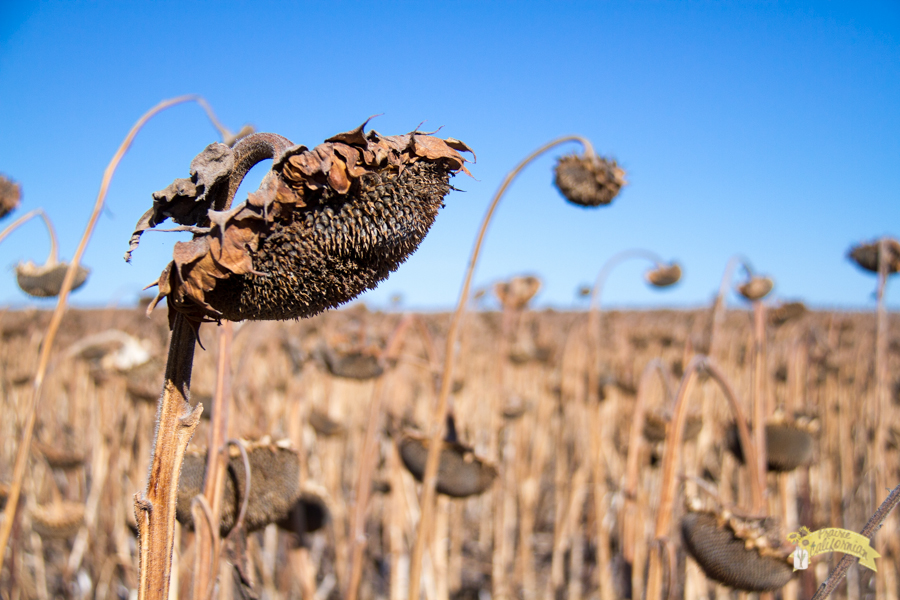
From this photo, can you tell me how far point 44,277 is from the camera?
1844 millimetres

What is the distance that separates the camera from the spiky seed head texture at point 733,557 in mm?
1508

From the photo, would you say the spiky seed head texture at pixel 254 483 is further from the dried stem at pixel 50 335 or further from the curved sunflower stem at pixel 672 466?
the curved sunflower stem at pixel 672 466

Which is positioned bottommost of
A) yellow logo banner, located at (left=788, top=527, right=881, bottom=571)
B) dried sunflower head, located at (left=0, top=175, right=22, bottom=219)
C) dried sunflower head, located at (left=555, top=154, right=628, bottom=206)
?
yellow logo banner, located at (left=788, top=527, right=881, bottom=571)

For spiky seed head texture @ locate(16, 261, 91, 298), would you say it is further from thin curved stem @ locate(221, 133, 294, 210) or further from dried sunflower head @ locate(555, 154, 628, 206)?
dried sunflower head @ locate(555, 154, 628, 206)

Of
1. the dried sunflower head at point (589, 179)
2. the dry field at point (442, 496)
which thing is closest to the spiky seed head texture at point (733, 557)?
the dry field at point (442, 496)

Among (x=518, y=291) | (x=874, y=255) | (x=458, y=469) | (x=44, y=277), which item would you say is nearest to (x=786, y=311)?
(x=874, y=255)

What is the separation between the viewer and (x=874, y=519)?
89cm

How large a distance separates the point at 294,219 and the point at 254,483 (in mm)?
869

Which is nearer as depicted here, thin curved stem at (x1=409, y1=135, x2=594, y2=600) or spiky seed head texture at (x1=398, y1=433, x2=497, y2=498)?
thin curved stem at (x1=409, y1=135, x2=594, y2=600)

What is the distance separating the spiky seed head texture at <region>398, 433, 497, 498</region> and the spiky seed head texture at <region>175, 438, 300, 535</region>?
860 mm

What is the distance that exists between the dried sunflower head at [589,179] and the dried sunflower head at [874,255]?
2582mm

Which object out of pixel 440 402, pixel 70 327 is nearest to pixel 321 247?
pixel 440 402

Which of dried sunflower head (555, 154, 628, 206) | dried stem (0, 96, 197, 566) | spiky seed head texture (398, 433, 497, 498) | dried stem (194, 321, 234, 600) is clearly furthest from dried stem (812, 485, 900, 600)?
dried stem (0, 96, 197, 566)

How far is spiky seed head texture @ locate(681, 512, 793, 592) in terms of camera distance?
1.51 meters
